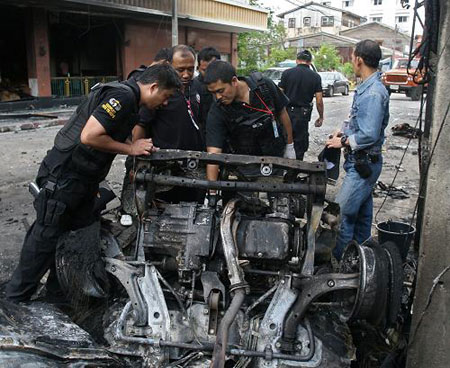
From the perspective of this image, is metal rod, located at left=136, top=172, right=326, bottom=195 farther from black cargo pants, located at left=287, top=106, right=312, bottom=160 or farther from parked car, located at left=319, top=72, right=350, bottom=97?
parked car, located at left=319, top=72, right=350, bottom=97

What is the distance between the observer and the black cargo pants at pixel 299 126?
277 inches

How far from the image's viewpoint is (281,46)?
36219mm

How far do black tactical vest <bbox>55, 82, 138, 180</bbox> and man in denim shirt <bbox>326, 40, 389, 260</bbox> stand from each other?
180 centimetres

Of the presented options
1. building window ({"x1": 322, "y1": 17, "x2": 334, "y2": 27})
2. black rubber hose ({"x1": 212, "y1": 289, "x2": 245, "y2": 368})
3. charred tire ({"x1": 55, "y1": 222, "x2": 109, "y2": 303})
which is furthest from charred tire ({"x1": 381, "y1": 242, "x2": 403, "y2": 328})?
building window ({"x1": 322, "y1": 17, "x2": 334, "y2": 27})

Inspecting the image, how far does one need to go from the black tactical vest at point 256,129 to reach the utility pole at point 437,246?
70.7 inches

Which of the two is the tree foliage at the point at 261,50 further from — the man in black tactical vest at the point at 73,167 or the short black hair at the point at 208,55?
the man in black tactical vest at the point at 73,167

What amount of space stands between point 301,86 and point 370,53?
10.8ft

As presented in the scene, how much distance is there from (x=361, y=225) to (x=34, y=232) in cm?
276

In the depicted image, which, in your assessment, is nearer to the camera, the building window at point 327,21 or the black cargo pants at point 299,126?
the black cargo pants at point 299,126

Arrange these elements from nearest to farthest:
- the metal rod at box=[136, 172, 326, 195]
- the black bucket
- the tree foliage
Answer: the metal rod at box=[136, 172, 326, 195]
the black bucket
the tree foliage

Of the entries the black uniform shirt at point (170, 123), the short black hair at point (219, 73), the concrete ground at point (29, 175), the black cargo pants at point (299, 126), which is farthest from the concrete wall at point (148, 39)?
the short black hair at point (219, 73)

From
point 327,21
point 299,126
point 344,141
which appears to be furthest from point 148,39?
point 327,21

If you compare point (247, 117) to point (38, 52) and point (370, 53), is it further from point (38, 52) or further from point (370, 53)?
point (38, 52)

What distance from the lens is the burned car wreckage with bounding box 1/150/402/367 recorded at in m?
2.52
